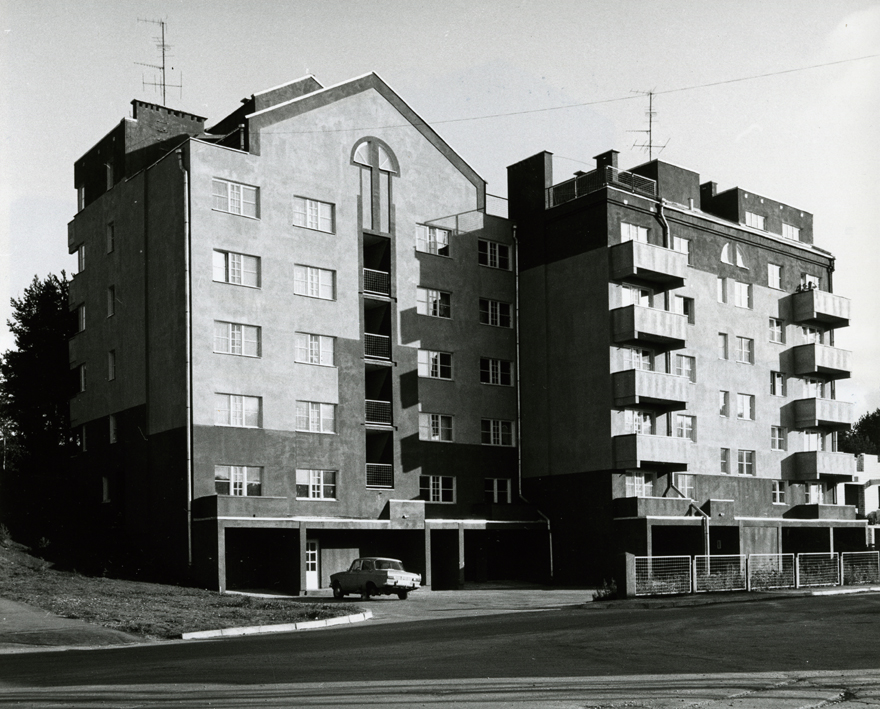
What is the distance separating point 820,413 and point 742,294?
26.5ft

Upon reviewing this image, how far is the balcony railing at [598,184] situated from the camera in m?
53.9

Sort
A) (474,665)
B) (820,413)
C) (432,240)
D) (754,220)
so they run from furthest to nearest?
(754,220)
(820,413)
(432,240)
(474,665)

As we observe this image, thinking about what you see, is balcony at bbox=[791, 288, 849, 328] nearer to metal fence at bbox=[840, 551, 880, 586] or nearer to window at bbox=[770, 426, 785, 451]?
window at bbox=[770, 426, 785, 451]

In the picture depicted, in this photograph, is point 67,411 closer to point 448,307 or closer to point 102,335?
point 102,335

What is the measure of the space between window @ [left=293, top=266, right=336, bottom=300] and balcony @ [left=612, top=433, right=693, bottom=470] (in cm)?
1466

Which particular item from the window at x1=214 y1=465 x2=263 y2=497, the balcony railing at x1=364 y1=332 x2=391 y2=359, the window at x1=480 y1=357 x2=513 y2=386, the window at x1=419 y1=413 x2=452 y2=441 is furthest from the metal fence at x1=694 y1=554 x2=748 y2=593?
the window at x1=214 y1=465 x2=263 y2=497

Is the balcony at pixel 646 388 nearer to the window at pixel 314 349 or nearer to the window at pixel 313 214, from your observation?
the window at pixel 314 349

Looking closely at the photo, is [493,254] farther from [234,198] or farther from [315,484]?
[315,484]

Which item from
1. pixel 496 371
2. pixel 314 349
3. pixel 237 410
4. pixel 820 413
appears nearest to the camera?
pixel 237 410

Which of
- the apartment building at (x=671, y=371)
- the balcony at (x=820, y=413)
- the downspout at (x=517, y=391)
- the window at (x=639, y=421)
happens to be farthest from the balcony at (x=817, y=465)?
the downspout at (x=517, y=391)

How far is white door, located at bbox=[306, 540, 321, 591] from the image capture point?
4709 cm

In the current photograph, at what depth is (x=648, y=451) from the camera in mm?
49594

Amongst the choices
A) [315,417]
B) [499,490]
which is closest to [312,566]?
[315,417]

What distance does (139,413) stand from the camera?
48.3m
